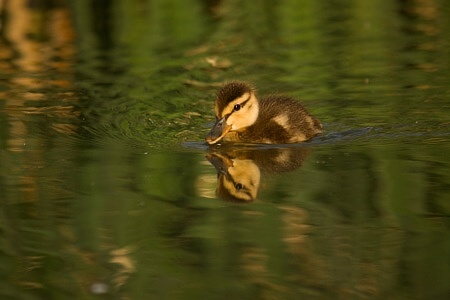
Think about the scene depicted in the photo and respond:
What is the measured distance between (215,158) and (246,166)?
0.32 metres

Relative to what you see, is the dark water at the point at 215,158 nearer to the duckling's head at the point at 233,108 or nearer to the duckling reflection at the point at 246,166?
the duckling reflection at the point at 246,166

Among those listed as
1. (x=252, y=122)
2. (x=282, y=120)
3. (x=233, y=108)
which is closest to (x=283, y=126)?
(x=282, y=120)

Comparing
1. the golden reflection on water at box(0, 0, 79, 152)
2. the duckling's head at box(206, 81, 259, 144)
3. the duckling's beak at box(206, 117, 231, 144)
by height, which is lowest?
the golden reflection on water at box(0, 0, 79, 152)

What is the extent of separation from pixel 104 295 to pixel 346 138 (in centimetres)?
352

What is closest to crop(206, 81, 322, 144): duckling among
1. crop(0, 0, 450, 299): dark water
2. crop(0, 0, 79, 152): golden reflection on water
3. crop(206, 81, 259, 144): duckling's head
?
crop(206, 81, 259, 144): duckling's head

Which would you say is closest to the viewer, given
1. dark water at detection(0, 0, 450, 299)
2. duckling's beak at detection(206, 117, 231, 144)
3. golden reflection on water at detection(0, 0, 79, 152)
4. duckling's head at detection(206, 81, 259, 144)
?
dark water at detection(0, 0, 450, 299)

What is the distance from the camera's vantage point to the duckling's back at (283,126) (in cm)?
802

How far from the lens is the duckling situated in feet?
26.2

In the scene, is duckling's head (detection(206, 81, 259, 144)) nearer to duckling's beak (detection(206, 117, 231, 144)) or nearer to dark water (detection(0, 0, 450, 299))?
duckling's beak (detection(206, 117, 231, 144))

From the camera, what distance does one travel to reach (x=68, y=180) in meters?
6.80

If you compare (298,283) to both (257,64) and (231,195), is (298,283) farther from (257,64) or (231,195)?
(257,64)

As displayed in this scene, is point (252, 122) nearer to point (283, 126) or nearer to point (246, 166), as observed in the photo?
point (283, 126)

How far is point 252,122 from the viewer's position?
8195 mm

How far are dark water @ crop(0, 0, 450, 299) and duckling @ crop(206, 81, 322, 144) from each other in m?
0.12
